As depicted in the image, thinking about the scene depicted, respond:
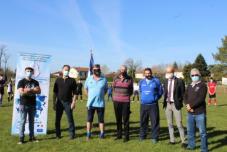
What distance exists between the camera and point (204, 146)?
9398mm

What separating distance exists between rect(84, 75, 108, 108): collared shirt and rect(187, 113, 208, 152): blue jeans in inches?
110

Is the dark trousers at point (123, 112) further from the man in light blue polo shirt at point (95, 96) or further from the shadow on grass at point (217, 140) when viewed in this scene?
the shadow on grass at point (217, 140)

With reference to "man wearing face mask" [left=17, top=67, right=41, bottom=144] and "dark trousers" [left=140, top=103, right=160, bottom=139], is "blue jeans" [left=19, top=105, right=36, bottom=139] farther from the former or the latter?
"dark trousers" [left=140, top=103, right=160, bottom=139]

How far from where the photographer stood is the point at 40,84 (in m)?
11.9

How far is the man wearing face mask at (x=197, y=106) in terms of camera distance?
31.1 feet

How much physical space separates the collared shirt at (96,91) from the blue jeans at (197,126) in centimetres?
279

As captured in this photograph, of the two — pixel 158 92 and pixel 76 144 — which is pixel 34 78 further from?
pixel 158 92

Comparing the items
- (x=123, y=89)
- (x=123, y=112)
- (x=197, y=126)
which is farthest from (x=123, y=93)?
(x=197, y=126)

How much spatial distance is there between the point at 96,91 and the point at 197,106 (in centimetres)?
317

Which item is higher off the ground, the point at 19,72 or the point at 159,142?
the point at 19,72

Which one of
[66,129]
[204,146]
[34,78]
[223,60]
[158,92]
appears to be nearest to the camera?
[204,146]

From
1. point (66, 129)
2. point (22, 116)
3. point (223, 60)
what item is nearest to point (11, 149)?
point (22, 116)

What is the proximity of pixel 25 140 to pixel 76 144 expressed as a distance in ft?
5.53

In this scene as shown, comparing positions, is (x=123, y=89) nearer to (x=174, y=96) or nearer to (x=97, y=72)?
(x=97, y=72)
